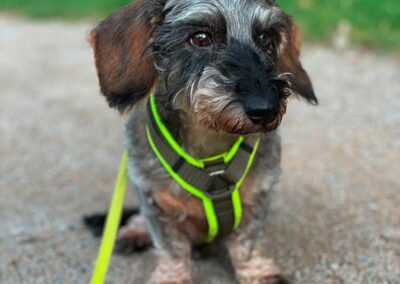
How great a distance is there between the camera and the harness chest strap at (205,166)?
9.41ft

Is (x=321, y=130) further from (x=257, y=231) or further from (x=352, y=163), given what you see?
(x=257, y=231)

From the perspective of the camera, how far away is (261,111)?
237 cm

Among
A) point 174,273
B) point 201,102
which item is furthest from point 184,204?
point 201,102

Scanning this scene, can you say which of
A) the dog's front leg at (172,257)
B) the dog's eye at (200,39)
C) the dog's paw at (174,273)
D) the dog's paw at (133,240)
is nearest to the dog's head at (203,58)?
the dog's eye at (200,39)

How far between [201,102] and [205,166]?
17.2 inches

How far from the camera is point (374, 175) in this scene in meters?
4.54

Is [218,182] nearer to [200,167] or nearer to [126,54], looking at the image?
[200,167]

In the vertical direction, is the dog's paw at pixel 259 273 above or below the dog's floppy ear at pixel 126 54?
below

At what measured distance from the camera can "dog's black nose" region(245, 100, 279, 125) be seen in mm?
2367

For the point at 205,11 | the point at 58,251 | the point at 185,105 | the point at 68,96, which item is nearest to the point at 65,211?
the point at 58,251

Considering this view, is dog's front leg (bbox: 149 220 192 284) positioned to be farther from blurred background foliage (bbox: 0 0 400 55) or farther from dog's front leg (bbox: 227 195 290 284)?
blurred background foliage (bbox: 0 0 400 55)

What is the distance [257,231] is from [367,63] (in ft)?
A: 14.1

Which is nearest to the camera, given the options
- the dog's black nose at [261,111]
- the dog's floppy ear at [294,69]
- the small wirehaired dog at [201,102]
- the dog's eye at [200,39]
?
the dog's black nose at [261,111]

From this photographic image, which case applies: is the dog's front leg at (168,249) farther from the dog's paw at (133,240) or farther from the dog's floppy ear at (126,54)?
the dog's floppy ear at (126,54)
